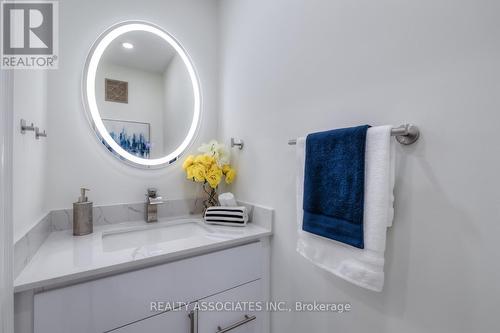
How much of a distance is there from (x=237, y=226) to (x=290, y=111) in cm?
63

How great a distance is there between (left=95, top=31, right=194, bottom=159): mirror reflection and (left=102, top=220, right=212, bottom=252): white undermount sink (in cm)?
40

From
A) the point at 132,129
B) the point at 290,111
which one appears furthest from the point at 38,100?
the point at 290,111

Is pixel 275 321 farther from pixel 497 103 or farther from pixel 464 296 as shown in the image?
pixel 497 103

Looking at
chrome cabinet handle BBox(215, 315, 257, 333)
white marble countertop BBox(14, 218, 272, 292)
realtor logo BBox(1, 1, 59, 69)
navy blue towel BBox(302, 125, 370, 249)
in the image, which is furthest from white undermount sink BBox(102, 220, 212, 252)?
realtor logo BBox(1, 1, 59, 69)

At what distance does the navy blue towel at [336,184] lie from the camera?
26.7 inches

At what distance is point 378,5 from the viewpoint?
71 centimetres

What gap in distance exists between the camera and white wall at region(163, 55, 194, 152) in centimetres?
137

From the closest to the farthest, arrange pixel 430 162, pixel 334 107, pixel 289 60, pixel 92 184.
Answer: pixel 430 162
pixel 334 107
pixel 289 60
pixel 92 184

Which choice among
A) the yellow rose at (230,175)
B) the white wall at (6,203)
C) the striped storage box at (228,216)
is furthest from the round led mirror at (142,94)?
the white wall at (6,203)

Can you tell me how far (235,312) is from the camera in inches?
40.2

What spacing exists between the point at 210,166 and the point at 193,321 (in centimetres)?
74

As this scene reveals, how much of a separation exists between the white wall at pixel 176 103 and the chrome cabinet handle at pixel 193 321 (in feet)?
2.85

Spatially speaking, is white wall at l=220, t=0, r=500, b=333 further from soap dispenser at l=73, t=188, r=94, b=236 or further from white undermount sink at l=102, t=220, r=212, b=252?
soap dispenser at l=73, t=188, r=94, b=236

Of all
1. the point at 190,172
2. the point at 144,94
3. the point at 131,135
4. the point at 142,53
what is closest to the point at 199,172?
the point at 190,172
